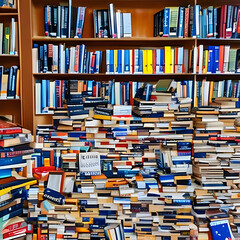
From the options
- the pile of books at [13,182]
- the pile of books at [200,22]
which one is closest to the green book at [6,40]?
the pile of books at [13,182]

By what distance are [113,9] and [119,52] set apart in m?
0.41

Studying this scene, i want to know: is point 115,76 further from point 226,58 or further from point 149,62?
point 226,58

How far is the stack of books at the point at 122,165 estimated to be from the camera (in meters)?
2.04

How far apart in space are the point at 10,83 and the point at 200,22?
192cm

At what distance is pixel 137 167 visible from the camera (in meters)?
2.19

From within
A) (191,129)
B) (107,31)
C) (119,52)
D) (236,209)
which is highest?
(107,31)

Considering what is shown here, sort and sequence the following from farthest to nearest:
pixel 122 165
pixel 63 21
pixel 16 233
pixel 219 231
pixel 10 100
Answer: pixel 10 100, pixel 63 21, pixel 122 165, pixel 219 231, pixel 16 233

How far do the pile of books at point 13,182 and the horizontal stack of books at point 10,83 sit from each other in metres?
0.89

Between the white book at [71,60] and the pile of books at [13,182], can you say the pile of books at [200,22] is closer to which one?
the white book at [71,60]

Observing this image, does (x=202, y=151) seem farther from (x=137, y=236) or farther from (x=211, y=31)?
(x=211, y=31)

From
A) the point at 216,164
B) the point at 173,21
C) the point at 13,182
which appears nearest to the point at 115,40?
the point at 173,21

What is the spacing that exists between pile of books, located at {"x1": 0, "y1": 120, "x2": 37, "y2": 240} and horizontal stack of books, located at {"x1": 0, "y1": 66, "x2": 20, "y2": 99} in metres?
0.89

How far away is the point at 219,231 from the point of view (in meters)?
2.05

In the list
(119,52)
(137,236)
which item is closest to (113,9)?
Result: (119,52)
